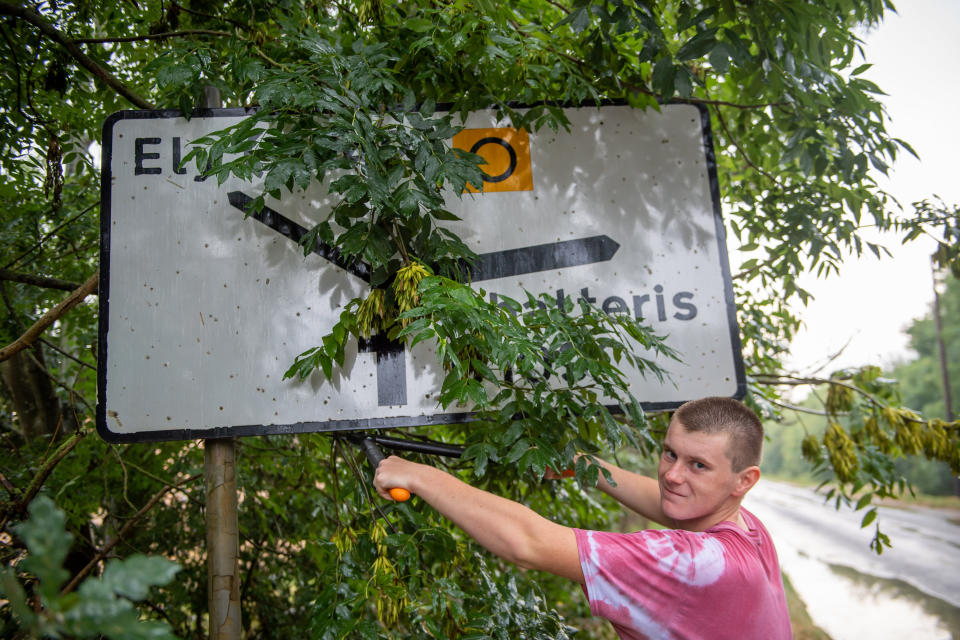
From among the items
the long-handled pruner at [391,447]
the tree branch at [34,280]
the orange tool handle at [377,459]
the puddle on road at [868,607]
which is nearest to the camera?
the orange tool handle at [377,459]

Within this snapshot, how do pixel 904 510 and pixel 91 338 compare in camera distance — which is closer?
pixel 91 338

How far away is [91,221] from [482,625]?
305cm

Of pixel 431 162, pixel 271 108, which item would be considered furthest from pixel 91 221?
pixel 431 162

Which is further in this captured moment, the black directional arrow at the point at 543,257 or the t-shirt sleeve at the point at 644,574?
the black directional arrow at the point at 543,257

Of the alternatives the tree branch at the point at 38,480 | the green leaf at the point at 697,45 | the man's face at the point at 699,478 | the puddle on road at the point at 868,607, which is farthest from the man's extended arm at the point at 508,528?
the puddle on road at the point at 868,607

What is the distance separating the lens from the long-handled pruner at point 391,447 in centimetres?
178

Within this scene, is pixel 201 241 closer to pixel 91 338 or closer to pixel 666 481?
pixel 666 481

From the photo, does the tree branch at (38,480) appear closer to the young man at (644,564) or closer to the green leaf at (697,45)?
the young man at (644,564)

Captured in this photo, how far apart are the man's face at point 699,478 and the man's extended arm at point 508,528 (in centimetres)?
41

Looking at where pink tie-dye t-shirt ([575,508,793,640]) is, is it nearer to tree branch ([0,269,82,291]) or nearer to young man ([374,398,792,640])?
young man ([374,398,792,640])

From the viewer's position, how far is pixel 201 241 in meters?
1.78

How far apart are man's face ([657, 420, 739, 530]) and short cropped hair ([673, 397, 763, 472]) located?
17mm

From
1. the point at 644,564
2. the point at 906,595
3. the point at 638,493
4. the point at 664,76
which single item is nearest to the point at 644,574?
the point at 644,564

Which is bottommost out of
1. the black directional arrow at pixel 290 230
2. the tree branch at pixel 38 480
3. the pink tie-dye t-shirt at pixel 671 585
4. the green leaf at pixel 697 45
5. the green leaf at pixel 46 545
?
the pink tie-dye t-shirt at pixel 671 585
